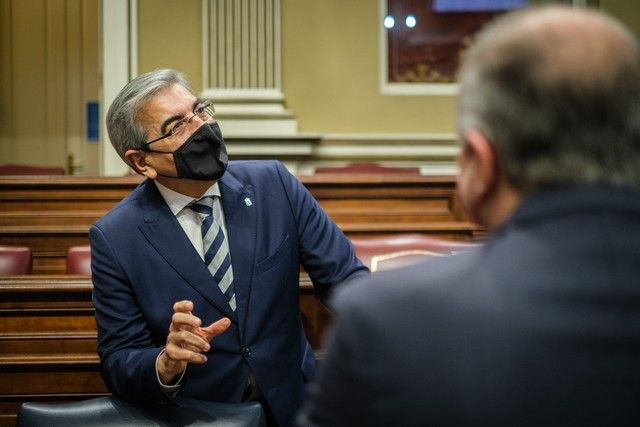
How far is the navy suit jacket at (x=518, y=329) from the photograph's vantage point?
644mm

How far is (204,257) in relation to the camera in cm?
181

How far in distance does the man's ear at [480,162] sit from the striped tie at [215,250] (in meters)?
1.11

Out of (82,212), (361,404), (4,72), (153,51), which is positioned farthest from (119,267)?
(4,72)

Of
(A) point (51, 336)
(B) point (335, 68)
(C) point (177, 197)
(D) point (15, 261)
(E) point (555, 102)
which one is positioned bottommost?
(A) point (51, 336)

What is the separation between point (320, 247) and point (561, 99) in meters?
1.24

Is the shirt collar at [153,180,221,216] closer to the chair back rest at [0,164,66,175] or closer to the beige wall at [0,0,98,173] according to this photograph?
the chair back rest at [0,164,66,175]

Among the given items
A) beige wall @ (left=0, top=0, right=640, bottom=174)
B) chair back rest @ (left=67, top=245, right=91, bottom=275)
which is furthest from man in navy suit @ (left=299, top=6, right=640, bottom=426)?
beige wall @ (left=0, top=0, right=640, bottom=174)

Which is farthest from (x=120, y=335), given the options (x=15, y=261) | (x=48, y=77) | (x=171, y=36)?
(x=48, y=77)

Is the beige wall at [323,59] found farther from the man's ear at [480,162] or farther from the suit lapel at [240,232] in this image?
the man's ear at [480,162]

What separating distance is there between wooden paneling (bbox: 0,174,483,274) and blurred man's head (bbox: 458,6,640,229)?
2.62m

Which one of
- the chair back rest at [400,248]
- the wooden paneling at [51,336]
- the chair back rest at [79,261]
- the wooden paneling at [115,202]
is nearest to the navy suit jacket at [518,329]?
the wooden paneling at [51,336]

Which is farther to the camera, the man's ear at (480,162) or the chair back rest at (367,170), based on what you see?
the chair back rest at (367,170)

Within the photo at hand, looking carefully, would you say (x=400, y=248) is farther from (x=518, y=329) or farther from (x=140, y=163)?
(x=518, y=329)

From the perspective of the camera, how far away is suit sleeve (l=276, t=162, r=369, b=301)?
1868 mm
